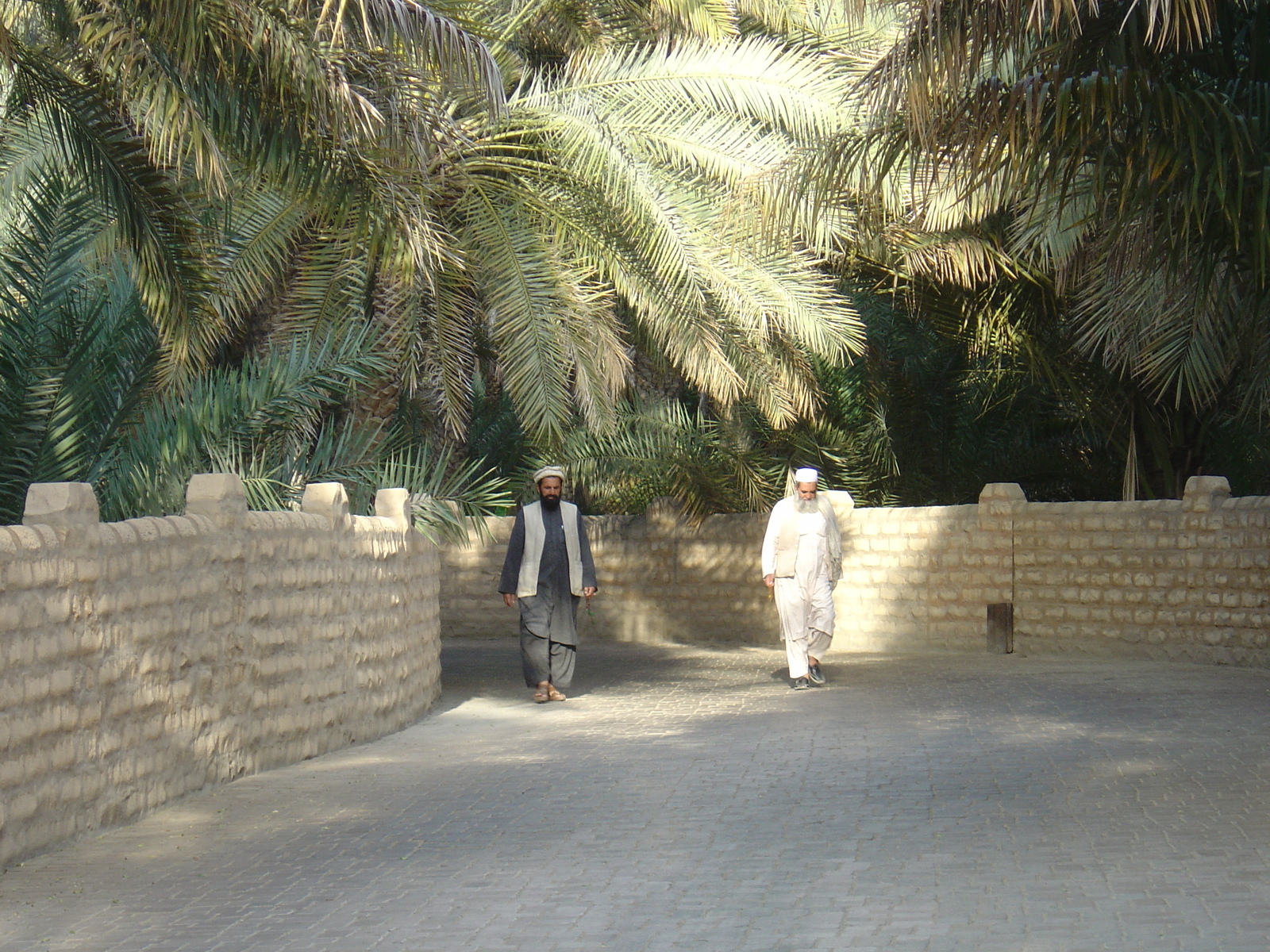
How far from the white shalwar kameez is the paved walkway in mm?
1754

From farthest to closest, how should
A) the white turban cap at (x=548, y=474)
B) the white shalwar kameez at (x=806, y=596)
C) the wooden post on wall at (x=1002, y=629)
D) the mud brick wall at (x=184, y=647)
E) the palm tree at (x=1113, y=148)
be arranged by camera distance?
the wooden post on wall at (x=1002, y=629) → the white shalwar kameez at (x=806, y=596) → the white turban cap at (x=548, y=474) → the palm tree at (x=1113, y=148) → the mud brick wall at (x=184, y=647)

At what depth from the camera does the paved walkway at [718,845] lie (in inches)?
180

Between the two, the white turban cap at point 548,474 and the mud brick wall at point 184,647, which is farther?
the white turban cap at point 548,474

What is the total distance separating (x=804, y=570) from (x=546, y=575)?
2.13 m

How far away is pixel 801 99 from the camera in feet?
38.1

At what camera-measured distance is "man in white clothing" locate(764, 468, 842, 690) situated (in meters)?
11.4

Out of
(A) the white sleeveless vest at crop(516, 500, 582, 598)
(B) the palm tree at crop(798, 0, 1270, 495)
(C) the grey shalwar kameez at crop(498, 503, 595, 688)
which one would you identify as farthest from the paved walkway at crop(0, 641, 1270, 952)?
(B) the palm tree at crop(798, 0, 1270, 495)

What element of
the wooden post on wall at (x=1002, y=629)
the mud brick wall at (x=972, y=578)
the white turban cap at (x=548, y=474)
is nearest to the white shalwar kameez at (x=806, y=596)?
the white turban cap at (x=548, y=474)

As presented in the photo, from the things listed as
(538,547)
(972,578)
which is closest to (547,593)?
(538,547)

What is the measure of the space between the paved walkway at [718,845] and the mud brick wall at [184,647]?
229mm

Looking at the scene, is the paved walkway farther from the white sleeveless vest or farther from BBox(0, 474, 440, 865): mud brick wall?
the white sleeveless vest

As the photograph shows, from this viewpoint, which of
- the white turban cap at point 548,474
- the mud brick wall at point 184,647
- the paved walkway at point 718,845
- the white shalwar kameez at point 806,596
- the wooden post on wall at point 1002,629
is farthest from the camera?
the wooden post on wall at point 1002,629

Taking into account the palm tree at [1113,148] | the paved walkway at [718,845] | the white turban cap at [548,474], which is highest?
the palm tree at [1113,148]

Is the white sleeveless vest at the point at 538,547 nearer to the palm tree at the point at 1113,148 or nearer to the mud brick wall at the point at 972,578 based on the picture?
the palm tree at the point at 1113,148
